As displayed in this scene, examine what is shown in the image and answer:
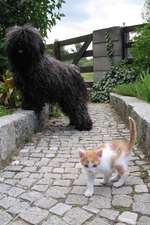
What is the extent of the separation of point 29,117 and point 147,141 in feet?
6.83

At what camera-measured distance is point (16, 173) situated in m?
4.45

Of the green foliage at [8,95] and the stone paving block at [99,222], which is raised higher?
the green foliage at [8,95]

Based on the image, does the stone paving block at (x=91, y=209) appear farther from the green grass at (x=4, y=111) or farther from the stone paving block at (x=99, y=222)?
the green grass at (x=4, y=111)

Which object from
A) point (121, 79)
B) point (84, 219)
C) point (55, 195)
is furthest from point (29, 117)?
point (121, 79)

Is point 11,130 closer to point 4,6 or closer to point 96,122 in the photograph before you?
point 96,122

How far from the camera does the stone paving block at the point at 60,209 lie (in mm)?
3332

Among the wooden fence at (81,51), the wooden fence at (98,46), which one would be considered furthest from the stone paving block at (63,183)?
the wooden fence at (81,51)

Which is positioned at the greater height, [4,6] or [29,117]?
[4,6]

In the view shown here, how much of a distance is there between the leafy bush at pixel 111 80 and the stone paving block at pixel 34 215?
8.26 m

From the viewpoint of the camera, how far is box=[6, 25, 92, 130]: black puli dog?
578 cm

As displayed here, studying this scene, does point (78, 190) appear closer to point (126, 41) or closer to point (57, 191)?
point (57, 191)

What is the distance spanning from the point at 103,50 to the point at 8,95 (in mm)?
6618

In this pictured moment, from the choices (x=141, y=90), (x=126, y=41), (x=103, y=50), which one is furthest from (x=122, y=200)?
(x=103, y=50)

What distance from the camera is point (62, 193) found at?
3.77m
